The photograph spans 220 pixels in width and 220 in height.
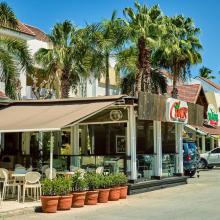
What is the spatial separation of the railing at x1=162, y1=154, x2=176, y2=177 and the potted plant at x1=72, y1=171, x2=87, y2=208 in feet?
24.2

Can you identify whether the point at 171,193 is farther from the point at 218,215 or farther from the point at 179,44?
the point at 179,44

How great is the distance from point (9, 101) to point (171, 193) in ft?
23.2

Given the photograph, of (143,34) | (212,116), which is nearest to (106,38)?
(143,34)

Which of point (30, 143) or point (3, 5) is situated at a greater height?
point (3, 5)

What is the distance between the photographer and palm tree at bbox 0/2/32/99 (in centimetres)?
1975

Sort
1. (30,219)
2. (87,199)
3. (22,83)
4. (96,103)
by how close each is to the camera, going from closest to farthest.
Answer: (30,219)
(87,199)
(96,103)
(22,83)

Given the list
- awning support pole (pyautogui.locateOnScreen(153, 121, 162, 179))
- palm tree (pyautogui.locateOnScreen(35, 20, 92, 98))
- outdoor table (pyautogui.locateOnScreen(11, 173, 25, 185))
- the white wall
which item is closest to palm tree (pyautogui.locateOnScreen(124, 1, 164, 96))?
palm tree (pyautogui.locateOnScreen(35, 20, 92, 98))

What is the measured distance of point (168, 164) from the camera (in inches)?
866

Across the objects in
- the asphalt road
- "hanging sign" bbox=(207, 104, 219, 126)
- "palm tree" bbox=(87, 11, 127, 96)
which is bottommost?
the asphalt road

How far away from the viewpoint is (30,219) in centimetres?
1245

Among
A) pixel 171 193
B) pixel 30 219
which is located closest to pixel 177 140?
pixel 171 193

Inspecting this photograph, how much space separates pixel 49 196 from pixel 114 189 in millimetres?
2940

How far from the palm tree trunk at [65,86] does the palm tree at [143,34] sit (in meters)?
3.99

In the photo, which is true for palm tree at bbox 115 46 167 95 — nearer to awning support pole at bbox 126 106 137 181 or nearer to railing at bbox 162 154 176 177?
railing at bbox 162 154 176 177
